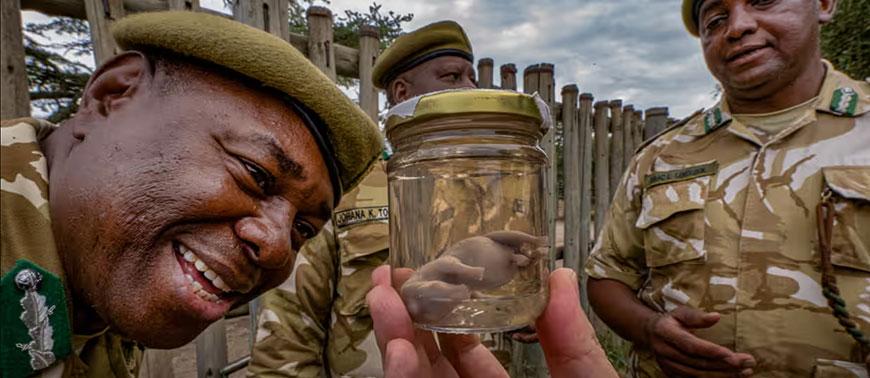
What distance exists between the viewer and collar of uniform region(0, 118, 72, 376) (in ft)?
2.85

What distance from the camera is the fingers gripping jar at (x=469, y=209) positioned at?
926mm

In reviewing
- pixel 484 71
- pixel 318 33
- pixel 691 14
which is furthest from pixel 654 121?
pixel 318 33

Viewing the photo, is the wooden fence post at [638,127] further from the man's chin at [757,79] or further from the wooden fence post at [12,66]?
the wooden fence post at [12,66]

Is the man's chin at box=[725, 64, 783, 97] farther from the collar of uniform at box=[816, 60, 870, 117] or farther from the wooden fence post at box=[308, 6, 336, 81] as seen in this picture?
the wooden fence post at box=[308, 6, 336, 81]

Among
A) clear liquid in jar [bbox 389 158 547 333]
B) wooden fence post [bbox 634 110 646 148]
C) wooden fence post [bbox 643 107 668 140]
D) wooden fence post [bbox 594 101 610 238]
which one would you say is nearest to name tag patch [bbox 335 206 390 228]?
clear liquid in jar [bbox 389 158 547 333]

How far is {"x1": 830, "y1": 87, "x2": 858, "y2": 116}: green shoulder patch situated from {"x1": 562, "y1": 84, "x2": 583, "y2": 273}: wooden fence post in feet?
7.66

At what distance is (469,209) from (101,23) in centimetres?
172

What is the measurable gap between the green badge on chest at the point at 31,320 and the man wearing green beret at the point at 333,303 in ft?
2.67

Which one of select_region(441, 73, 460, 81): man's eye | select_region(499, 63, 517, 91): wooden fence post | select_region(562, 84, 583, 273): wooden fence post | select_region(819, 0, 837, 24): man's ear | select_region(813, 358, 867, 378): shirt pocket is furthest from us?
select_region(562, 84, 583, 273): wooden fence post

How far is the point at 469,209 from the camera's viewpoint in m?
1.17

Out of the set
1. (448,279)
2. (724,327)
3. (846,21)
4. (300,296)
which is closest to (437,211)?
(448,279)

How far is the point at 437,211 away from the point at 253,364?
1.01 metres

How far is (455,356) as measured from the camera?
3.90 feet

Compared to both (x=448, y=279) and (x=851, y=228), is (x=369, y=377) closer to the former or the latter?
(x=448, y=279)
